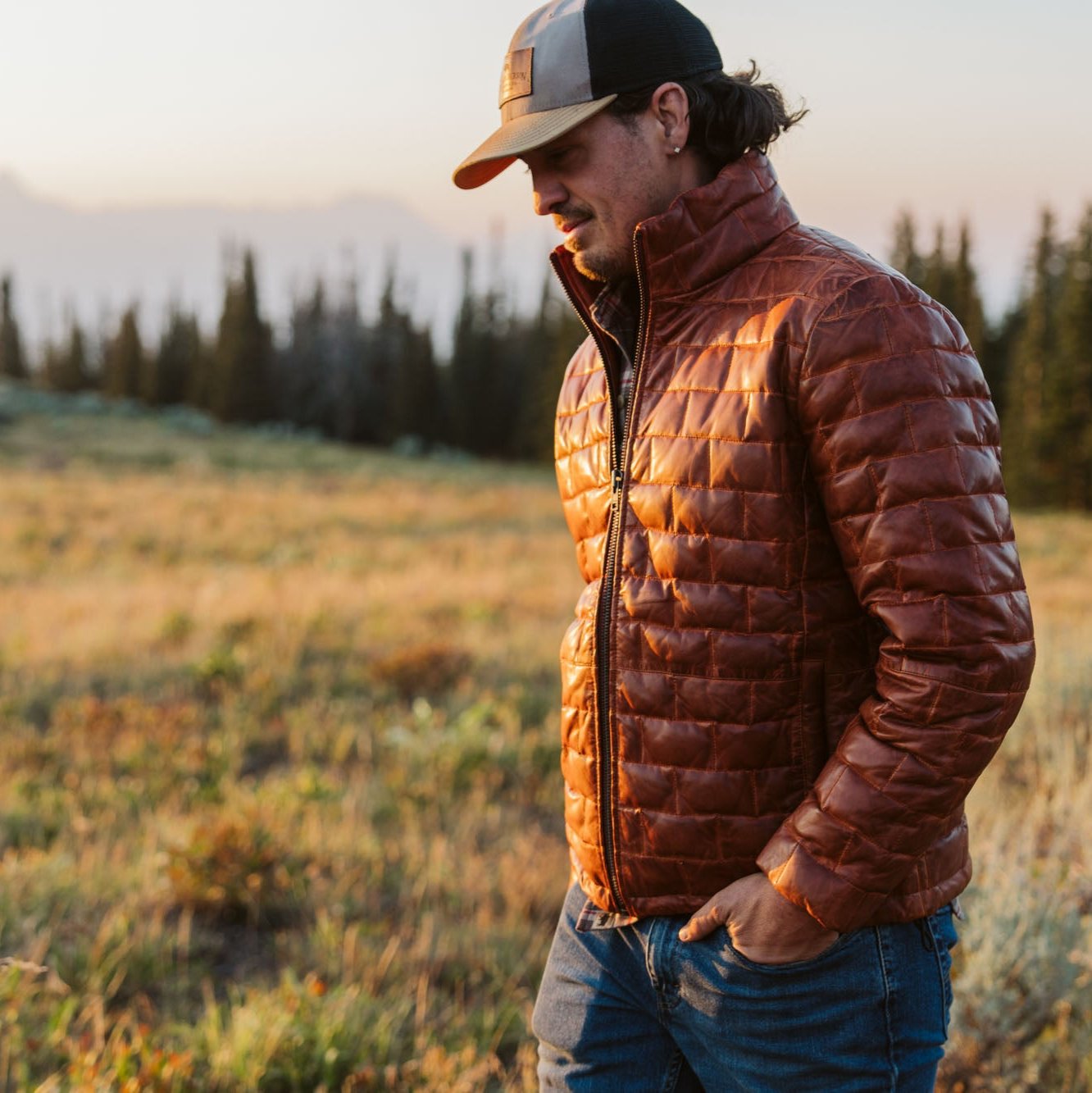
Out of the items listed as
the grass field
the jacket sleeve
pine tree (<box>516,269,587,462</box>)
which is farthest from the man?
pine tree (<box>516,269,587,462</box>)

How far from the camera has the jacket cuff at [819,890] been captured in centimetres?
153

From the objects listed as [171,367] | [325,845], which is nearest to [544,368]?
[171,367]

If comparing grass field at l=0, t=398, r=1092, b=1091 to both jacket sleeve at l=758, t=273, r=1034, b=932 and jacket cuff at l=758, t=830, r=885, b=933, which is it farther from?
jacket sleeve at l=758, t=273, r=1034, b=932

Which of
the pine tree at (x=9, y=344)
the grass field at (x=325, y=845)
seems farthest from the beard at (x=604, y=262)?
the pine tree at (x=9, y=344)

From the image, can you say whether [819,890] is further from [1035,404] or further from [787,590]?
[1035,404]

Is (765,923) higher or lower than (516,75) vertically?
lower

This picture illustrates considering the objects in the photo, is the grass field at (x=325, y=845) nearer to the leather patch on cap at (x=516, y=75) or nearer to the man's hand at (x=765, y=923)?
the man's hand at (x=765, y=923)

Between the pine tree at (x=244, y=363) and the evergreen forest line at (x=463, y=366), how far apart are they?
8 cm

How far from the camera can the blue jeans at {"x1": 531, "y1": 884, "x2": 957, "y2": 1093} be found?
65.9 inches

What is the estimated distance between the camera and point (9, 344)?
2662 inches

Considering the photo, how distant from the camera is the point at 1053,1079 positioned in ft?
9.67

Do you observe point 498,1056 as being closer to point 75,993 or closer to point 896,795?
point 75,993

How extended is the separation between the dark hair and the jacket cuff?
1.14 meters

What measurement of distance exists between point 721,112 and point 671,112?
10 cm
